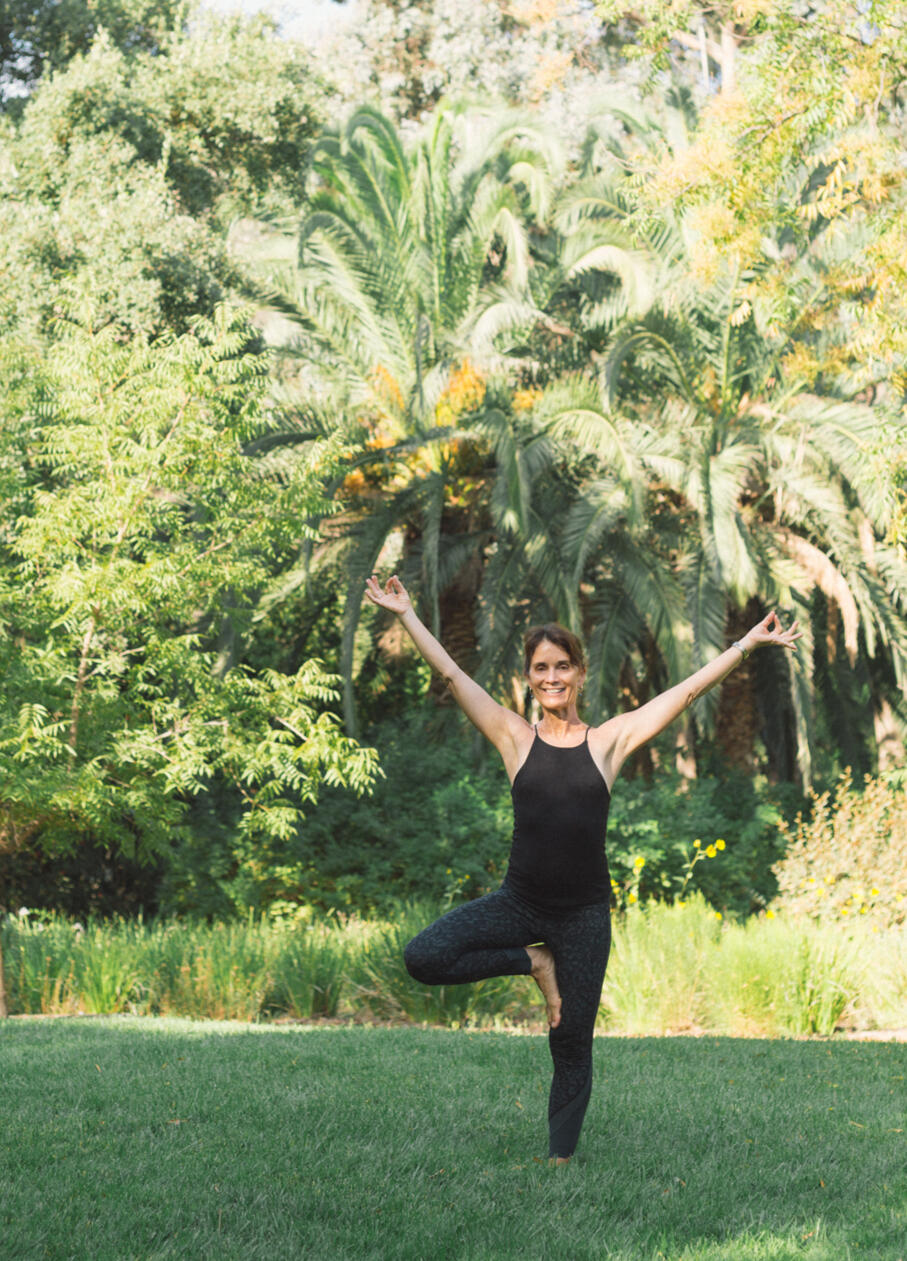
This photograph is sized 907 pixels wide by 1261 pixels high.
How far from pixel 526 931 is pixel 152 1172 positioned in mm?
1519

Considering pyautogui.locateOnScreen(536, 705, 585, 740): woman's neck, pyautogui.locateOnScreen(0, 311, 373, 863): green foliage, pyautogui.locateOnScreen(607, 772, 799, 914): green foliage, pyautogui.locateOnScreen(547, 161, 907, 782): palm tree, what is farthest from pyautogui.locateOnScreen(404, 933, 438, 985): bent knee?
pyautogui.locateOnScreen(607, 772, 799, 914): green foliage

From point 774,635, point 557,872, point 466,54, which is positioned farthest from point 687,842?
point 466,54

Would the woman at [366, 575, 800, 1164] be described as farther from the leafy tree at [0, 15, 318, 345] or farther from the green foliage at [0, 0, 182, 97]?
the green foliage at [0, 0, 182, 97]

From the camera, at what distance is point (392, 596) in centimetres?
495

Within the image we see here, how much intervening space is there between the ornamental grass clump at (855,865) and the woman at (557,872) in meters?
7.98

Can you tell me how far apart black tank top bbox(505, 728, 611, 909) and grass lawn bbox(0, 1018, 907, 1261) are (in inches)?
38.5

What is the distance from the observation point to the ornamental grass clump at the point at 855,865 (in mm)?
12219

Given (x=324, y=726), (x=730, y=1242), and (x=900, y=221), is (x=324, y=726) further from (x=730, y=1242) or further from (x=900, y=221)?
(x=730, y=1242)

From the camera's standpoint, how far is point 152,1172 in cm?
439

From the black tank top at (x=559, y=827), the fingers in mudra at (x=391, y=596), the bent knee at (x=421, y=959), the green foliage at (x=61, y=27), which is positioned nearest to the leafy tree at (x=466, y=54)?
the green foliage at (x=61, y=27)

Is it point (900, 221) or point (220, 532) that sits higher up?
point (900, 221)

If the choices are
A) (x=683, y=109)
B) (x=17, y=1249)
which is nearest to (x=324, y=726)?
(x=17, y=1249)

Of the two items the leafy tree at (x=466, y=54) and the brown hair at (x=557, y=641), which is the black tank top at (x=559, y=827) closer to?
the brown hair at (x=557, y=641)

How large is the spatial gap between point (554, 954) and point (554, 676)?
99 centimetres
